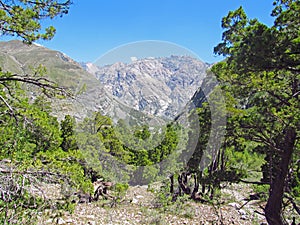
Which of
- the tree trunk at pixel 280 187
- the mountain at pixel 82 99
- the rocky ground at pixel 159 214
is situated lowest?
the rocky ground at pixel 159 214

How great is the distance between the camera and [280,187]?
528 cm

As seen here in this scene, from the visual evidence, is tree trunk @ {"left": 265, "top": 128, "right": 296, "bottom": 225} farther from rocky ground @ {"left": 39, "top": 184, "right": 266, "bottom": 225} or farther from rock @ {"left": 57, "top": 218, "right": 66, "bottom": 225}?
rock @ {"left": 57, "top": 218, "right": 66, "bottom": 225}

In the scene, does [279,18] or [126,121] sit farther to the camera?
[126,121]

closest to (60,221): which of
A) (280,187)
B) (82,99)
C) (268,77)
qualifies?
(82,99)

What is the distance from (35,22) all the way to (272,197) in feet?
19.2

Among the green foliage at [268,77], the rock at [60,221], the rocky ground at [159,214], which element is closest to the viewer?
the green foliage at [268,77]

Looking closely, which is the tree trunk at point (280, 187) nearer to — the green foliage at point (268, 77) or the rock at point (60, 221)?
the green foliage at point (268, 77)

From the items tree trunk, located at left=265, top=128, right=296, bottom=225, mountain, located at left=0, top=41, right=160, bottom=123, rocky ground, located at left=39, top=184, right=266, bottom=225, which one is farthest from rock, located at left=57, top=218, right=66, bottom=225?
tree trunk, located at left=265, top=128, right=296, bottom=225

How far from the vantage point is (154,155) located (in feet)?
64.6

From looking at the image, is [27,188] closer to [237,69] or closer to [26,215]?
[26,215]

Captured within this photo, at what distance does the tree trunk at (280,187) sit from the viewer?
5109 millimetres

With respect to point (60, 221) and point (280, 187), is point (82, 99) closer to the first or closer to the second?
point (60, 221)

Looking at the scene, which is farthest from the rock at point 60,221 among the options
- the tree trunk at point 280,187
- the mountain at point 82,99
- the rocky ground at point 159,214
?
the tree trunk at point 280,187

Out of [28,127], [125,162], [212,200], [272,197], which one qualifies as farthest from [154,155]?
[28,127]
